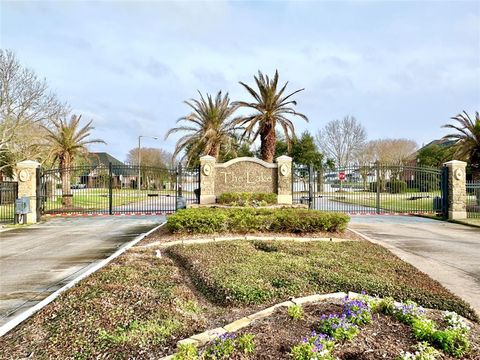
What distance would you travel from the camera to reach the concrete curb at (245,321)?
10.5 feet

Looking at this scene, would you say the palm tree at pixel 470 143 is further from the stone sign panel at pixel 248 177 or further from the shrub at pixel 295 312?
the shrub at pixel 295 312

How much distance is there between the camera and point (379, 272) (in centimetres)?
545

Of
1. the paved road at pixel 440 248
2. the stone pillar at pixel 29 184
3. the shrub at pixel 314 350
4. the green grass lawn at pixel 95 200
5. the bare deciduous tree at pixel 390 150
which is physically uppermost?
the bare deciduous tree at pixel 390 150

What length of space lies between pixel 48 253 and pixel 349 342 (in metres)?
7.43

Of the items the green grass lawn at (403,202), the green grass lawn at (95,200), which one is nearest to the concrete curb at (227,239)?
the green grass lawn at (403,202)

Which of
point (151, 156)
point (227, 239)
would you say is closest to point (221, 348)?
point (227, 239)

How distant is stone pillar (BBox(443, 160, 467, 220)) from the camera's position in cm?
1527

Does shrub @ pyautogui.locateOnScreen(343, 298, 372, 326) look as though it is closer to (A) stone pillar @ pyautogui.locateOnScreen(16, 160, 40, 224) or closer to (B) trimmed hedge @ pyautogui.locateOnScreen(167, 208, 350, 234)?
(B) trimmed hedge @ pyautogui.locateOnScreen(167, 208, 350, 234)

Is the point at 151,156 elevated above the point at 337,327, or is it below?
above

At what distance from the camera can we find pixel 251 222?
30.9 feet

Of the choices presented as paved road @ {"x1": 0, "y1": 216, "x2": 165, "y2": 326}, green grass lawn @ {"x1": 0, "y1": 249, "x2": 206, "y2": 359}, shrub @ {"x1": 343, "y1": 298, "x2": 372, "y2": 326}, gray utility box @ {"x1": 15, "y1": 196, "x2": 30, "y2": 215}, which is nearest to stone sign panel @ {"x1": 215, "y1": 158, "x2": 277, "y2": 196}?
paved road @ {"x1": 0, "y1": 216, "x2": 165, "y2": 326}

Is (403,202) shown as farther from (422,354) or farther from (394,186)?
(422,354)

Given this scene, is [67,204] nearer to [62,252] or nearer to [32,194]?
[32,194]

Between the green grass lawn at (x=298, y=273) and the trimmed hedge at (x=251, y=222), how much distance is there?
161 centimetres
